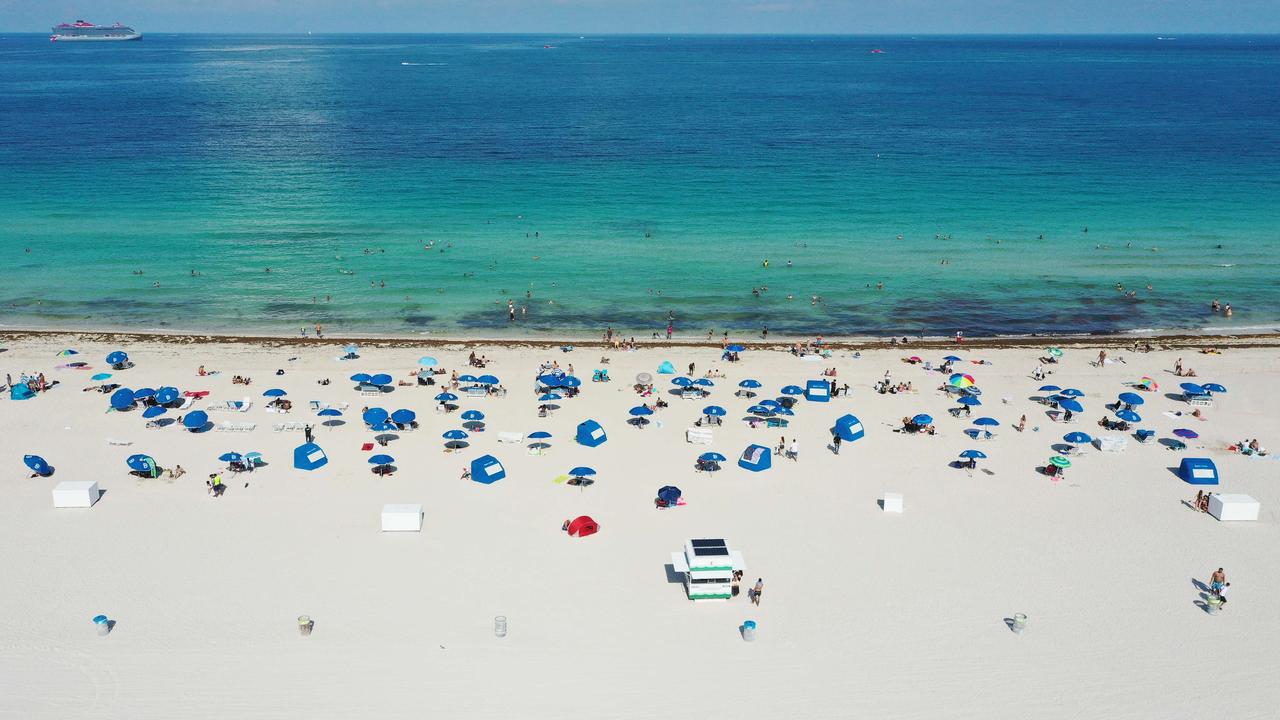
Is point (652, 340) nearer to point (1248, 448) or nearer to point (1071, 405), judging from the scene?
point (1071, 405)

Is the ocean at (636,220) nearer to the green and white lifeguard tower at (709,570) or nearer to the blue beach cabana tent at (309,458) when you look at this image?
the blue beach cabana tent at (309,458)

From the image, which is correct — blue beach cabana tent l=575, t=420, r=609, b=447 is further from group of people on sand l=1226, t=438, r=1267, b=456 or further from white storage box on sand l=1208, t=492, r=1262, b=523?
group of people on sand l=1226, t=438, r=1267, b=456

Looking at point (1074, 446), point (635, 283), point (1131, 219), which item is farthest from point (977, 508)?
point (1131, 219)

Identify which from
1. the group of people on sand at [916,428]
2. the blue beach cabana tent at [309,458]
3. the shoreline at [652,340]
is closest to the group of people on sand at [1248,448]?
the group of people on sand at [916,428]

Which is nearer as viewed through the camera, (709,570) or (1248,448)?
(709,570)

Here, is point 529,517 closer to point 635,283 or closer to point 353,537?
point 353,537

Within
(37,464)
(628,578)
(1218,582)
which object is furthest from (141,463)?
(1218,582)
